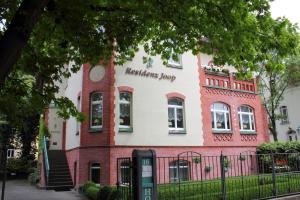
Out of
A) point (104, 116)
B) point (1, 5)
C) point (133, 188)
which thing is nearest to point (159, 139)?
point (104, 116)

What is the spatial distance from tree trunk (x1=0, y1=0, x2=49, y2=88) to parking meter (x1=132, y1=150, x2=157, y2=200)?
392cm

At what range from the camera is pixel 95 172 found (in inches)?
690

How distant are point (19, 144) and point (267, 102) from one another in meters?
24.4

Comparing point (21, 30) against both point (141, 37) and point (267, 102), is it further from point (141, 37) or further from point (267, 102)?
point (267, 102)

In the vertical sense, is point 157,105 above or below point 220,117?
above

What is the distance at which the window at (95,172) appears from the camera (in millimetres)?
17344

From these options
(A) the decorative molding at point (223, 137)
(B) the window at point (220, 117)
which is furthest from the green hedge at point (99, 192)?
(B) the window at point (220, 117)

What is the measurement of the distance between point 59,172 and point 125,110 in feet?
16.8

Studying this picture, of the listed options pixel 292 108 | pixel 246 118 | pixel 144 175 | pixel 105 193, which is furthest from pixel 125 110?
pixel 292 108

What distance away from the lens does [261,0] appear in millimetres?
9539

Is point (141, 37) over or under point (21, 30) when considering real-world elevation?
over

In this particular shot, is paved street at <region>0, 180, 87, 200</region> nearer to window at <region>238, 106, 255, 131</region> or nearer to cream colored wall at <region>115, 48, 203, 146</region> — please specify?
cream colored wall at <region>115, 48, 203, 146</region>

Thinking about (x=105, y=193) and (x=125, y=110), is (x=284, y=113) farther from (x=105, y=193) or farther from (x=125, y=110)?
(x=105, y=193)

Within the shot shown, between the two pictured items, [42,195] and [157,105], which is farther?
[157,105]
